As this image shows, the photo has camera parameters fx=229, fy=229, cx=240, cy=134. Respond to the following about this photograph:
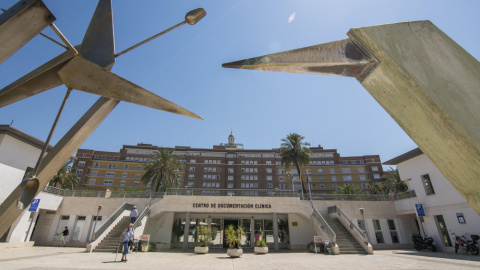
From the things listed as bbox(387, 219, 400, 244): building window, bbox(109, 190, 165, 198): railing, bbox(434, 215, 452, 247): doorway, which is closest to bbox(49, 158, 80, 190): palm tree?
bbox(109, 190, 165, 198): railing

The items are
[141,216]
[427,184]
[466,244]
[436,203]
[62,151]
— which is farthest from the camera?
[427,184]

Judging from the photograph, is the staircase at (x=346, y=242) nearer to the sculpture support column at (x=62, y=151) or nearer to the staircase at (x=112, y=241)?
the staircase at (x=112, y=241)

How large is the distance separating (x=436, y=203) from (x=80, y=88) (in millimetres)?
25094

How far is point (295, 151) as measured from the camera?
39094 mm

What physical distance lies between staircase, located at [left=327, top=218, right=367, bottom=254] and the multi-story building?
44.0 meters

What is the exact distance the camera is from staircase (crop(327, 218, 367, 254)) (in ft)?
56.4

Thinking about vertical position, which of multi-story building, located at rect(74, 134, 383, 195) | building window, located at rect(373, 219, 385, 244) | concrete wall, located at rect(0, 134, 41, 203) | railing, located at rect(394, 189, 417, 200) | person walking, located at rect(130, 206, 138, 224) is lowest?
building window, located at rect(373, 219, 385, 244)

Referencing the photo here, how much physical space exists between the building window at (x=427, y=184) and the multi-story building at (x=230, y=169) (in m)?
44.2

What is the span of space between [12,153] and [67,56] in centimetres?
2187

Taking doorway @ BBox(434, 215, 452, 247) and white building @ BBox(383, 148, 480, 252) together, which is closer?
white building @ BBox(383, 148, 480, 252)

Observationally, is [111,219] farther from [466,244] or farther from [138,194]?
[466,244]

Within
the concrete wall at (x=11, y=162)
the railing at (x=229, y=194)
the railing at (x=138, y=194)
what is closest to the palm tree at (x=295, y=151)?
the railing at (x=229, y=194)

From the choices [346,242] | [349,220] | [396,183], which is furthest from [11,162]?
[396,183]

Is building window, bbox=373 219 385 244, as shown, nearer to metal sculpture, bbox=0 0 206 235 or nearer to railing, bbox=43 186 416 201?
railing, bbox=43 186 416 201
